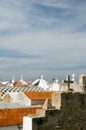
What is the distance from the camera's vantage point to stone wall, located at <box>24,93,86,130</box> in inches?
396

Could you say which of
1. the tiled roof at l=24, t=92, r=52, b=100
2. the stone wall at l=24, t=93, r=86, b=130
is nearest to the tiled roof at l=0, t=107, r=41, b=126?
the tiled roof at l=24, t=92, r=52, b=100

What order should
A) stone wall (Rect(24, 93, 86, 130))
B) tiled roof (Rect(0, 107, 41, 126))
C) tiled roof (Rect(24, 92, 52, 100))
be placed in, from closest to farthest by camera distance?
stone wall (Rect(24, 93, 86, 130)) < tiled roof (Rect(0, 107, 41, 126)) < tiled roof (Rect(24, 92, 52, 100))

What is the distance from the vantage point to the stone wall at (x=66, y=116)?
10.0m

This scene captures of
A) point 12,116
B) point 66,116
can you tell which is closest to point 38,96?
point 12,116

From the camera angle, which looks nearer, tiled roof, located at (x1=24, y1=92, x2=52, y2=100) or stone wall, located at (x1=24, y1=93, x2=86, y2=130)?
stone wall, located at (x1=24, y1=93, x2=86, y2=130)

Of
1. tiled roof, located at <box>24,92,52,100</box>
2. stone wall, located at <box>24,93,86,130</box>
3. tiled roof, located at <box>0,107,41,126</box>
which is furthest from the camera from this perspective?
tiled roof, located at <box>24,92,52,100</box>

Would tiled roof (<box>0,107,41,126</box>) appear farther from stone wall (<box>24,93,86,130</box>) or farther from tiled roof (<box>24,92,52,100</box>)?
stone wall (<box>24,93,86,130</box>)

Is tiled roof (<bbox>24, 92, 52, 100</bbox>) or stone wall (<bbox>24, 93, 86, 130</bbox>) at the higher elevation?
tiled roof (<bbox>24, 92, 52, 100</bbox>)

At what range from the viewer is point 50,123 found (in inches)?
400

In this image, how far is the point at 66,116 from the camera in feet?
34.8

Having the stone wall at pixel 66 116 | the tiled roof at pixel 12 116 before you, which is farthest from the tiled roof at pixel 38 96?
the stone wall at pixel 66 116

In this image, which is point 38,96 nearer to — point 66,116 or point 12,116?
point 12,116

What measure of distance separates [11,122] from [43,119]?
1533cm

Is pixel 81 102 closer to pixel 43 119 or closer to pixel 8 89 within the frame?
pixel 43 119
